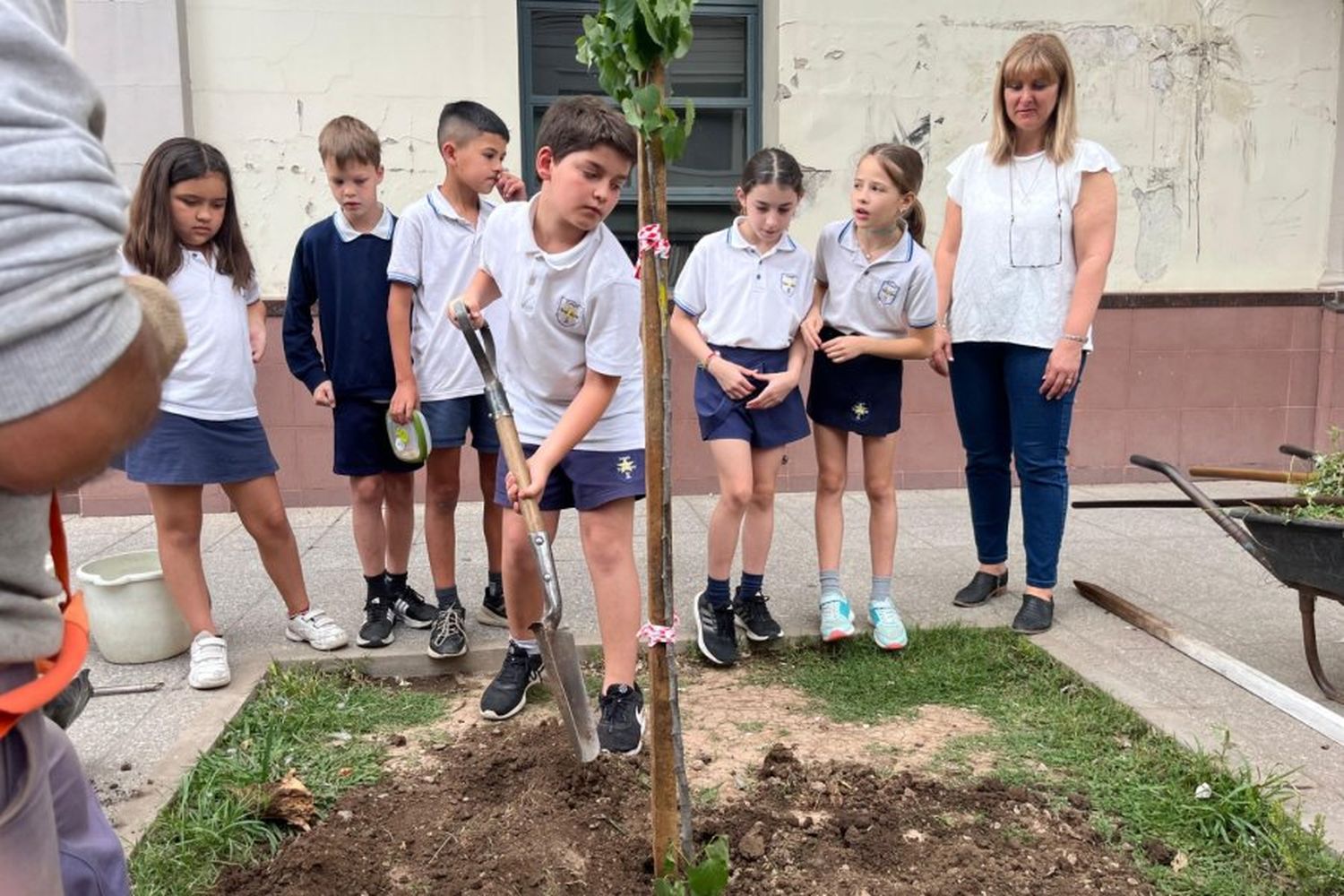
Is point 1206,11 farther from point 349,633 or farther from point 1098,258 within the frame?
point 349,633

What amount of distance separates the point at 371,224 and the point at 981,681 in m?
2.67

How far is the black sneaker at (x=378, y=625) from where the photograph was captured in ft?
12.0

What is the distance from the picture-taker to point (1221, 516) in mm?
3162

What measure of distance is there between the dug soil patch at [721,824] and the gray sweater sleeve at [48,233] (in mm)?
1679

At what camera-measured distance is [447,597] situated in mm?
3742

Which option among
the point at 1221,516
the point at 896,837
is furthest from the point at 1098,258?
the point at 896,837

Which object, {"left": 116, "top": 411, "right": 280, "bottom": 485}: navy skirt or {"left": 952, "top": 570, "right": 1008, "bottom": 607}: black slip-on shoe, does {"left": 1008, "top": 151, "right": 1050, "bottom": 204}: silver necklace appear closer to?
{"left": 952, "top": 570, "right": 1008, "bottom": 607}: black slip-on shoe

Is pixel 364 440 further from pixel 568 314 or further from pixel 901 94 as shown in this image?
pixel 901 94

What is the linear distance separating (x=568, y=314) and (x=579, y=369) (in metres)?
0.18

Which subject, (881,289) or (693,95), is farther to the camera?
(693,95)

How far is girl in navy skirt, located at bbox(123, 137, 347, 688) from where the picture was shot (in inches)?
128

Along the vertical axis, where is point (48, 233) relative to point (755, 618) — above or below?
above

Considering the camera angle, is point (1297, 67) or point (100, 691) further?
point (1297, 67)

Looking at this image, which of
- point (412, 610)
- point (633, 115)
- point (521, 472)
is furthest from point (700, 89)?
point (633, 115)
